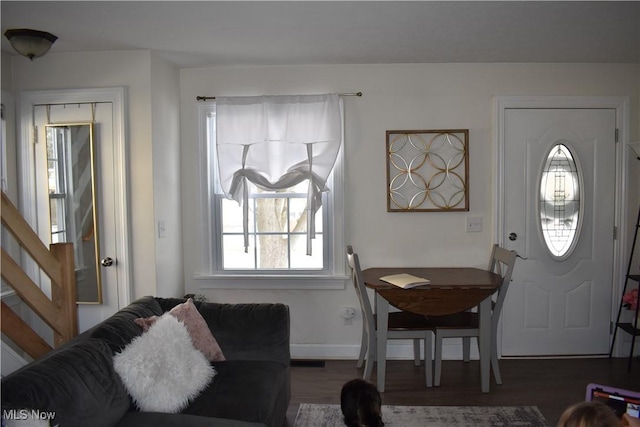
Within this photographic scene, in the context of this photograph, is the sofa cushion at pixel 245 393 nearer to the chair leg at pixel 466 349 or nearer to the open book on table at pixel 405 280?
the open book on table at pixel 405 280

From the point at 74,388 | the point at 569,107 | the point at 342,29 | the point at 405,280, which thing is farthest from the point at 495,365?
the point at 74,388

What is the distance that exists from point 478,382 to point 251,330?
1.62 m

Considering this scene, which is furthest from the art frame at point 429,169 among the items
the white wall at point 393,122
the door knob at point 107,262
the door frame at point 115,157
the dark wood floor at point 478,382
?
the door knob at point 107,262

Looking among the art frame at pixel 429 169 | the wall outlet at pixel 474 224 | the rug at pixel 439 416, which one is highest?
the art frame at pixel 429 169

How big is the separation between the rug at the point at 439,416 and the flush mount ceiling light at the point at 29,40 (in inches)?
97.5

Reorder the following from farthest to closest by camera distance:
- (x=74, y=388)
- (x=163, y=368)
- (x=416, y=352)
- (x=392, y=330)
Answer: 1. (x=416, y=352)
2. (x=392, y=330)
3. (x=163, y=368)
4. (x=74, y=388)

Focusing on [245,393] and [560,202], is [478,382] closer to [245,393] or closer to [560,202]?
[560,202]

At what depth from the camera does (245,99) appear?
3.58 meters

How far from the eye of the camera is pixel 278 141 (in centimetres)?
357

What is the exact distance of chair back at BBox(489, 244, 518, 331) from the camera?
3071 mm

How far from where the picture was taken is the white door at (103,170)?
3193 mm

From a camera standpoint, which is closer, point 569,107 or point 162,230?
point 162,230

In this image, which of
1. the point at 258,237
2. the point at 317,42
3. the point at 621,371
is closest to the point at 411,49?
the point at 317,42

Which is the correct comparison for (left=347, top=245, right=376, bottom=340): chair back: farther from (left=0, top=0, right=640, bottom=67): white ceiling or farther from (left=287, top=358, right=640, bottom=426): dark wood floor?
(left=0, top=0, right=640, bottom=67): white ceiling
